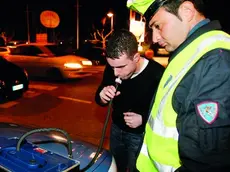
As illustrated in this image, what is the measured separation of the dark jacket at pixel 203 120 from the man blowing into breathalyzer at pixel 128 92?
1.01 metres

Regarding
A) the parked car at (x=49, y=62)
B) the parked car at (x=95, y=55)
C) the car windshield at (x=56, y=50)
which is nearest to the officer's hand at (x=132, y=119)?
the parked car at (x=49, y=62)

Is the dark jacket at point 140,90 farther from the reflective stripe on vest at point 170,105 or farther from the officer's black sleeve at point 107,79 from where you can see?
the reflective stripe on vest at point 170,105

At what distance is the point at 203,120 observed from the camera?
111 cm

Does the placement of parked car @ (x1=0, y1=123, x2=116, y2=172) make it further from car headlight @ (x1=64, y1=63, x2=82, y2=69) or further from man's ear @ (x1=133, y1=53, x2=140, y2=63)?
car headlight @ (x1=64, y1=63, x2=82, y2=69)

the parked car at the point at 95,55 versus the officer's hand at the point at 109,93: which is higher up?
the officer's hand at the point at 109,93

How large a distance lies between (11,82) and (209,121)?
641 centimetres

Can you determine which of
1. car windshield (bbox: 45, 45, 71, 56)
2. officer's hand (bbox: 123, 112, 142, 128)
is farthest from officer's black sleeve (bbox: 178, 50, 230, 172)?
car windshield (bbox: 45, 45, 71, 56)

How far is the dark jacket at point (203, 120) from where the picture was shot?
111 centimetres

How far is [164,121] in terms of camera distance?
1.31 metres

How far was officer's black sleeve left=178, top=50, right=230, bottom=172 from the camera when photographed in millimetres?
1107

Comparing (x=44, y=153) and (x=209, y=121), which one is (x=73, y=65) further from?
(x=209, y=121)

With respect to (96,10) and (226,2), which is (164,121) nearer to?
(226,2)

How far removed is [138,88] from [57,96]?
5916 mm

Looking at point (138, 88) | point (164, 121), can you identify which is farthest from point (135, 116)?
point (164, 121)
